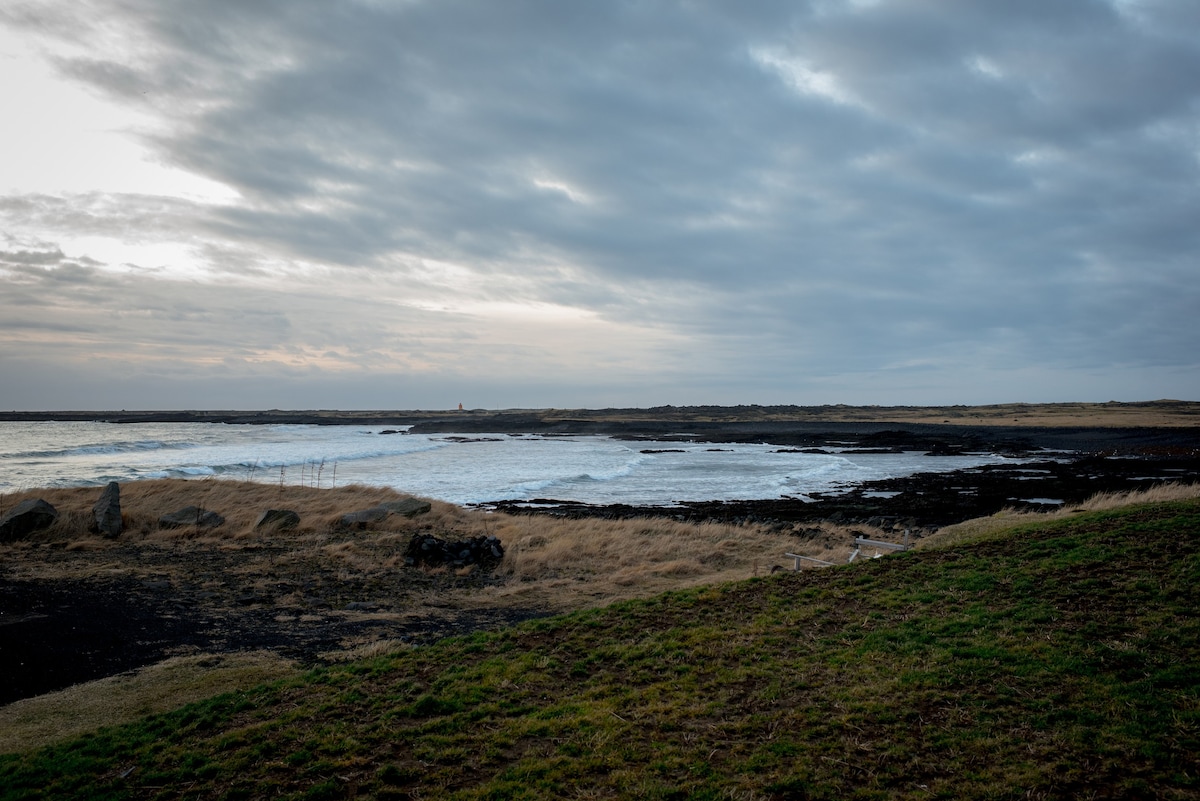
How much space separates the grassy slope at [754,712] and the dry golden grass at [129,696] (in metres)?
0.90

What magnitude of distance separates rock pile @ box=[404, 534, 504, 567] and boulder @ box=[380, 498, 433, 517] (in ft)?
15.1

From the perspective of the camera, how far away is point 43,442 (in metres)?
71.3

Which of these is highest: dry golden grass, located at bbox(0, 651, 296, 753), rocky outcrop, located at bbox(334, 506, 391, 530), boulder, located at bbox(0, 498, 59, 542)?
boulder, located at bbox(0, 498, 59, 542)

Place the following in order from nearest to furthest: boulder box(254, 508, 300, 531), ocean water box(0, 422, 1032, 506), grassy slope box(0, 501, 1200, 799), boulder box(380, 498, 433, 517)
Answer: grassy slope box(0, 501, 1200, 799), boulder box(254, 508, 300, 531), boulder box(380, 498, 433, 517), ocean water box(0, 422, 1032, 506)

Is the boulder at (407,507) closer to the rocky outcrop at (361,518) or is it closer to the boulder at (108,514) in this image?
the rocky outcrop at (361,518)

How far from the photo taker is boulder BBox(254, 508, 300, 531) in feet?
72.4

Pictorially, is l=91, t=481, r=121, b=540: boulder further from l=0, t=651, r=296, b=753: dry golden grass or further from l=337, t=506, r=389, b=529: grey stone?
l=0, t=651, r=296, b=753: dry golden grass

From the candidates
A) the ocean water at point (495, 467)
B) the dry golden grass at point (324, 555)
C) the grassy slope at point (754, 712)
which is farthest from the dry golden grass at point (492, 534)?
the ocean water at point (495, 467)

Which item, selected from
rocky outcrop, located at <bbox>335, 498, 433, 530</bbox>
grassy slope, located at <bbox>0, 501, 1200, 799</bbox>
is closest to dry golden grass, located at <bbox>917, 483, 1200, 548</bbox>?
grassy slope, located at <bbox>0, 501, 1200, 799</bbox>

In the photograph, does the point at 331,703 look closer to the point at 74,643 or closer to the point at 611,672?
the point at 611,672

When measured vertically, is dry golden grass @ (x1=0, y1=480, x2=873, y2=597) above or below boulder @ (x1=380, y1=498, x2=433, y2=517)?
below

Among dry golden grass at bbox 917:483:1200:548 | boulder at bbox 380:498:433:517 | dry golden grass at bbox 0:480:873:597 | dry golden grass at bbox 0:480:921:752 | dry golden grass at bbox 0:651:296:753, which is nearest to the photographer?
dry golden grass at bbox 0:651:296:753

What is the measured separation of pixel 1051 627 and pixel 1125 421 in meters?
108

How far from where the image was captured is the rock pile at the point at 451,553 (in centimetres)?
1884
